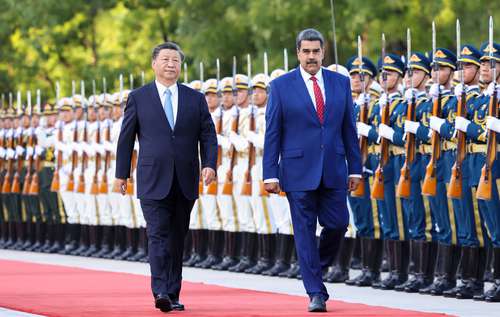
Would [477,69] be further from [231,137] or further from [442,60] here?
[231,137]

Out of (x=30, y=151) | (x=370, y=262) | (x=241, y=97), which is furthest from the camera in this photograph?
Answer: (x=30, y=151)

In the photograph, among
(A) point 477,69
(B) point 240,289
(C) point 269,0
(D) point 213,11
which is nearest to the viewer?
(A) point 477,69

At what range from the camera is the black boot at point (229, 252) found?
19.0m

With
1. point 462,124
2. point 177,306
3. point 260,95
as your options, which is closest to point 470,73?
point 462,124

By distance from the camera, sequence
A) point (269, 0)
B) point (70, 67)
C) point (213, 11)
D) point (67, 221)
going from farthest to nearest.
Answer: point (70, 67) < point (213, 11) < point (269, 0) < point (67, 221)

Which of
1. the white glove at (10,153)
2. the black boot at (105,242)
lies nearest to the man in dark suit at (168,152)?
the black boot at (105,242)

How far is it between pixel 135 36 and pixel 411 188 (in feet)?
68.6

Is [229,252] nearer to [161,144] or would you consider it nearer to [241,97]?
[241,97]

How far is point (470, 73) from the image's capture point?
14156 millimetres

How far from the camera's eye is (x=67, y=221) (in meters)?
24.6

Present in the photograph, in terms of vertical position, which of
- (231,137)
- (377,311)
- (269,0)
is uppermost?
(269,0)

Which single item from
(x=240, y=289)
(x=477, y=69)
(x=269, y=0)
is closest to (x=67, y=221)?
(x=269, y=0)

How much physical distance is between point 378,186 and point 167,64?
10.2ft

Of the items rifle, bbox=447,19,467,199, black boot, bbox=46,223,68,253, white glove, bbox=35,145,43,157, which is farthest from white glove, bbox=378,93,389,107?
white glove, bbox=35,145,43,157
